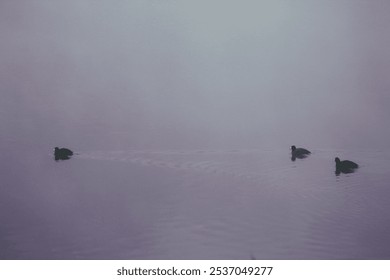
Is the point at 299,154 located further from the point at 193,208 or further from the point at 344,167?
the point at 193,208

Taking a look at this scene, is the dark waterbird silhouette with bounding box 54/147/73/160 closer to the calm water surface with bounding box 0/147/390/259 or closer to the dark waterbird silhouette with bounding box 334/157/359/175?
the calm water surface with bounding box 0/147/390/259

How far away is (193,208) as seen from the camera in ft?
29.6

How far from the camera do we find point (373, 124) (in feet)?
66.7

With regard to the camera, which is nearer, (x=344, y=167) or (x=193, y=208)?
(x=193, y=208)

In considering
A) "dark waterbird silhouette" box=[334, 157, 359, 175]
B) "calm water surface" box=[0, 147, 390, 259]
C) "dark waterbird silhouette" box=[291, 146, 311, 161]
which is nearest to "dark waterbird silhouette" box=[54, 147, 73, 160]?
"calm water surface" box=[0, 147, 390, 259]

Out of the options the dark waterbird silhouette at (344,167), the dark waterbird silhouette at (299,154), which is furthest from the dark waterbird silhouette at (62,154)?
the dark waterbird silhouette at (344,167)

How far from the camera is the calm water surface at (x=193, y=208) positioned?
23.4 ft

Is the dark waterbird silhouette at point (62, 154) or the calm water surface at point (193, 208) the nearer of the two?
the calm water surface at point (193, 208)

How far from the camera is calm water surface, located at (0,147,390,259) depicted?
712 centimetres

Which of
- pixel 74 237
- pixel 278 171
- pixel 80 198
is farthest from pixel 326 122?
pixel 74 237

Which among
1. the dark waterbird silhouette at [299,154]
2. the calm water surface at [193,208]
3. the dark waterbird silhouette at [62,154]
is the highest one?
the dark waterbird silhouette at [62,154]

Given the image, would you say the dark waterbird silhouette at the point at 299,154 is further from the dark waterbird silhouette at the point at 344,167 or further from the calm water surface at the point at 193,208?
the dark waterbird silhouette at the point at 344,167

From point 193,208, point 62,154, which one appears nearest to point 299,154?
point 193,208
